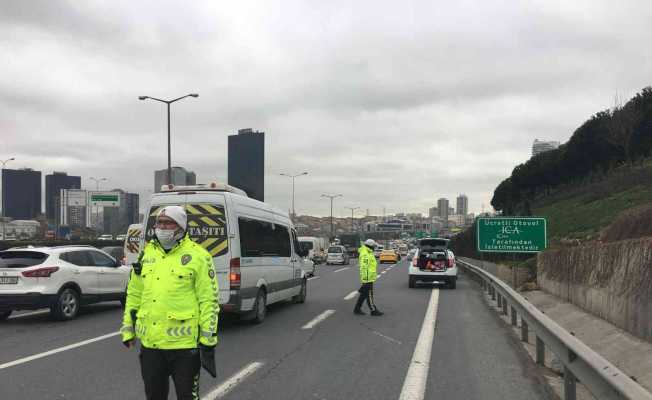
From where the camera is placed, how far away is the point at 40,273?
12.2m

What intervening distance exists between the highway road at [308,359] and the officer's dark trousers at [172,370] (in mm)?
2318

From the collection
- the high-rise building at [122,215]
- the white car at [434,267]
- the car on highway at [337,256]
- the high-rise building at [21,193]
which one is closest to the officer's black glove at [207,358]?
the white car at [434,267]

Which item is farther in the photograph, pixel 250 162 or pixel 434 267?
pixel 250 162

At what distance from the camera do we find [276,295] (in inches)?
524

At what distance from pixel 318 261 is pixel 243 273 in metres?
40.9

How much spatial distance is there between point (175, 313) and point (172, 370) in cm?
41

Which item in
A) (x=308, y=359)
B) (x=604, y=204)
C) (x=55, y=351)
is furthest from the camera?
(x=604, y=204)

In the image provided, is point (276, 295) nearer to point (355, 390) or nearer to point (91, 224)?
point (355, 390)

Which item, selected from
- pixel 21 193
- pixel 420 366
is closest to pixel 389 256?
pixel 420 366

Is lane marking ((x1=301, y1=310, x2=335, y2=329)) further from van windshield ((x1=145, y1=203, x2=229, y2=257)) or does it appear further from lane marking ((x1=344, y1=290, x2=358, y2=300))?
lane marking ((x1=344, y1=290, x2=358, y2=300))

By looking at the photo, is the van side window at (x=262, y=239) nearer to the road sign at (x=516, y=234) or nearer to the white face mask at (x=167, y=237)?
the white face mask at (x=167, y=237)

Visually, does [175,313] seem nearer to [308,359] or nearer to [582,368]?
[582,368]

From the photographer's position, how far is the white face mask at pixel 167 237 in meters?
3.99

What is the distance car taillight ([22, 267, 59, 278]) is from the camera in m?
12.1
